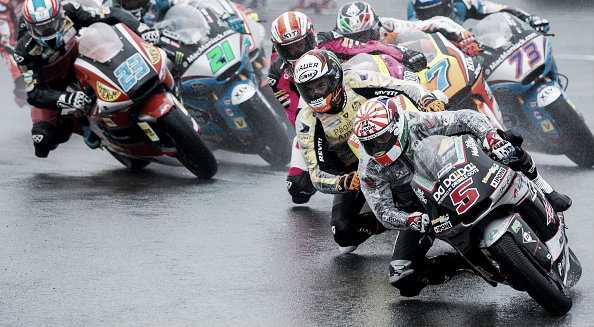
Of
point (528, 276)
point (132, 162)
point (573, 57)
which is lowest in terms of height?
point (573, 57)

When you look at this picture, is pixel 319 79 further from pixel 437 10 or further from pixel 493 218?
pixel 437 10

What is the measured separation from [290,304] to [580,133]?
5.44 metres

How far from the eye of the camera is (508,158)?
21.1ft

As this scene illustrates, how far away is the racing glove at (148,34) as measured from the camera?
10.8 meters

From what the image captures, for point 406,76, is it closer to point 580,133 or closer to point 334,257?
point 334,257

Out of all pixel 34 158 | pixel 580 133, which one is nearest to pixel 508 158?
pixel 580 133

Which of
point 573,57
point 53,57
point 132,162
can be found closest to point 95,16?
point 53,57

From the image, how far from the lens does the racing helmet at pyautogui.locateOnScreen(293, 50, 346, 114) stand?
773cm

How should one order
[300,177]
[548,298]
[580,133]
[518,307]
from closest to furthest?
[548,298] → [518,307] → [300,177] → [580,133]

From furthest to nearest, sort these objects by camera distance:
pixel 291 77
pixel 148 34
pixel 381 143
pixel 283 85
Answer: pixel 148 34
pixel 283 85
pixel 291 77
pixel 381 143

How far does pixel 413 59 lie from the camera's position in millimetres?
9453

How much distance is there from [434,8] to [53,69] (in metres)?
4.23

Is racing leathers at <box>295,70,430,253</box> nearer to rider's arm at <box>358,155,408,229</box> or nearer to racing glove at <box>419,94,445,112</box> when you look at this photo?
racing glove at <box>419,94,445,112</box>

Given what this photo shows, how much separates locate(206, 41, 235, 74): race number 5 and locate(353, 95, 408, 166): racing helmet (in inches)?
191
